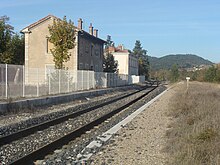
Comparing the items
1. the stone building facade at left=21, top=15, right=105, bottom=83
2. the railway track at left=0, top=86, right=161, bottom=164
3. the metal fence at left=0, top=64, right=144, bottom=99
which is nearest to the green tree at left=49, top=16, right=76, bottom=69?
the metal fence at left=0, top=64, right=144, bottom=99

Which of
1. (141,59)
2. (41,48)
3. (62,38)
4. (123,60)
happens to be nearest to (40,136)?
(62,38)

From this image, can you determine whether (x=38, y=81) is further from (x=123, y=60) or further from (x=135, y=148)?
(x=123, y=60)

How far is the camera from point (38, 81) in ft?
83.1

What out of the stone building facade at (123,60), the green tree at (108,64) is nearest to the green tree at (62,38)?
the green tree at (108,64)

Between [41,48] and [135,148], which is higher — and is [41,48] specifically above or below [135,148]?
above

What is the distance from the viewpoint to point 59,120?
48.8ft

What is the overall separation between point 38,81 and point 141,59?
104624mm

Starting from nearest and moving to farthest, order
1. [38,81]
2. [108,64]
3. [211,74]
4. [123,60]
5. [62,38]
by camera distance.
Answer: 1. [38,81]
2. [62,38]
3. [108,64]
4. [211,74]
5. [123,60]

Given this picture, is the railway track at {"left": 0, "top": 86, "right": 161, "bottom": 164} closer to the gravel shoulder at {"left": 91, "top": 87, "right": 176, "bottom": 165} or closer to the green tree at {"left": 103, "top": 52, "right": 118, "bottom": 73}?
the gravel shoulder at {"left": 91, "top": 87, "right": 176, "bottom": 165}

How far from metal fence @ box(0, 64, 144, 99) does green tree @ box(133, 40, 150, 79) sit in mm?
83200

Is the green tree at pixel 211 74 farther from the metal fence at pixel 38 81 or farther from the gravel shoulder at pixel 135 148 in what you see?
the gravel shoulder at pixel 135 148

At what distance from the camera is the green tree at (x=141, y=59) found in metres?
124


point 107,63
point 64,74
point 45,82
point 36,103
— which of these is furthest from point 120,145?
point 107,63

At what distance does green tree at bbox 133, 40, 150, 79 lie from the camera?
124 metres
